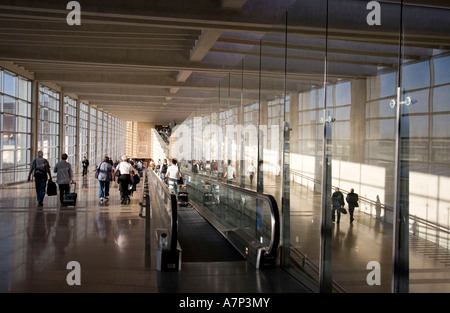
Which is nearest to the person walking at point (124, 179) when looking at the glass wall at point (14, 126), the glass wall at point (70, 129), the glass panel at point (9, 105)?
the glass wall at point (14, 126)

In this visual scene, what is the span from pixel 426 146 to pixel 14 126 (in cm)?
2220

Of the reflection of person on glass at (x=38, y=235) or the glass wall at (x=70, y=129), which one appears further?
the glass wall at (x=70, y=129)

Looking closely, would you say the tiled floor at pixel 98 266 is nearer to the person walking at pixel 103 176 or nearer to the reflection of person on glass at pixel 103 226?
the reflection of person on glass at pixel 103 226

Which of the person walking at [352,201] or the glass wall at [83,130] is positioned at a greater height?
the glass wall at [83,130]

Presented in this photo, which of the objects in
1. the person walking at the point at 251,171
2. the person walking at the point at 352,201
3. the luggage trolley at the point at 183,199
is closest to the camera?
the person walking at the point at 352,201

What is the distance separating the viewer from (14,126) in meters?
21.9

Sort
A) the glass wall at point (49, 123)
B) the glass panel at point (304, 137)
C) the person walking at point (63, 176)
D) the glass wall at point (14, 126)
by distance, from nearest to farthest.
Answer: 1. the glass panel at point (304, 137)
2. the person walking at point (63, 176)
3. the glass wall at point (14, 126)
4. the glass wall at point (49, 123)

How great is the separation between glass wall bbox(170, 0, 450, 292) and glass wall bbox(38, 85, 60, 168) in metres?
23.2

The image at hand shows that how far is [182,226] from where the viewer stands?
33.3ft

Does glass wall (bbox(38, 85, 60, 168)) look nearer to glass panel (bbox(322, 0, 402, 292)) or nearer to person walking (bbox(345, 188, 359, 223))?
glass panel (bbox(322, 0, 402, 292))

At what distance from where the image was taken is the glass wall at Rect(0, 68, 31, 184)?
20656mm

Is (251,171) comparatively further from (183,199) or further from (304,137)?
(183,199)

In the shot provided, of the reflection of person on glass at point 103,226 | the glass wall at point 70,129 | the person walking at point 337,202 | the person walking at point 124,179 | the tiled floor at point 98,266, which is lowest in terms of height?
the reflection of person on glass at point 103,226

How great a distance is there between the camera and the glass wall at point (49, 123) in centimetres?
2659
